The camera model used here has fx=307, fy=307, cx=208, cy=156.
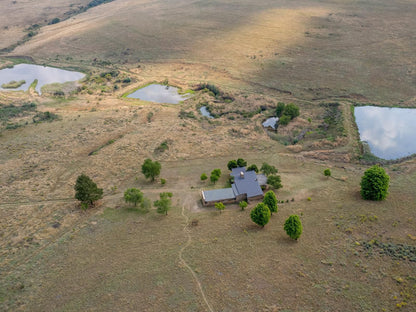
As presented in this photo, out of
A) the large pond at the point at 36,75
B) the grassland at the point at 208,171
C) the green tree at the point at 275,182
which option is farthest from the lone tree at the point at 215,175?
the large pond at the point at 36,75

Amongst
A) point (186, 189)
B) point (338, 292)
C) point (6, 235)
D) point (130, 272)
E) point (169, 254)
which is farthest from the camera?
point (186, 189)

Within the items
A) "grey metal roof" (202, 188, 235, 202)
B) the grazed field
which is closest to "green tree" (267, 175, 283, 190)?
"grey metal roof" (202, 188, 235, 202)

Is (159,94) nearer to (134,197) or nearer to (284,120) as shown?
(284,120)

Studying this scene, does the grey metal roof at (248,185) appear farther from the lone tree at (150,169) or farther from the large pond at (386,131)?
the large pond at (386,131)

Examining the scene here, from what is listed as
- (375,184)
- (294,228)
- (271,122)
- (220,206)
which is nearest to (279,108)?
(271,122)

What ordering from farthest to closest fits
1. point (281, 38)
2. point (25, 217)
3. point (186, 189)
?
point (281, 38), point (186, 189), point (25, 217)

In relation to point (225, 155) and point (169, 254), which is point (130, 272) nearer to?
point (169, 254)

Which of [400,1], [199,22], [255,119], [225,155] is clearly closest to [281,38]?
[199,22]
